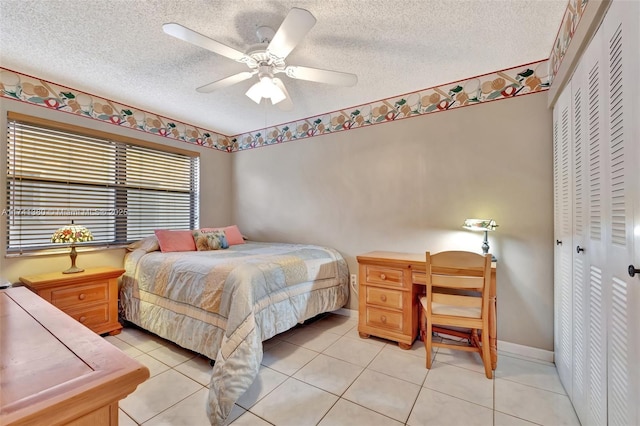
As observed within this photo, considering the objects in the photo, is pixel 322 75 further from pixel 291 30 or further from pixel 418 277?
pixel 418 277

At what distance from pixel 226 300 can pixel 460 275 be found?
1621mm

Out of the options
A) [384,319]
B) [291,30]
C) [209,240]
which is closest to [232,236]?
[209,240]

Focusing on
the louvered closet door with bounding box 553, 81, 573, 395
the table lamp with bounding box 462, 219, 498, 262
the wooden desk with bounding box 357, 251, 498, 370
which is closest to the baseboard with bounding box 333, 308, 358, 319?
the wooden desk with bounding box 357, 251, 498, 370

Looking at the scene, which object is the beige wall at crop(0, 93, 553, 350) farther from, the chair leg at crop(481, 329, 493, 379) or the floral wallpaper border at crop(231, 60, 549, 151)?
the chair leg at crop(481, 329, 493, 379)

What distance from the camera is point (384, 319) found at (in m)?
2.44

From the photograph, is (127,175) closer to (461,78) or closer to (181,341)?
(181,341)

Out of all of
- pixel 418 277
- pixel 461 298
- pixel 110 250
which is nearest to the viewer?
pixel 461 298

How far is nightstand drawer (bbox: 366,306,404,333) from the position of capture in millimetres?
2371

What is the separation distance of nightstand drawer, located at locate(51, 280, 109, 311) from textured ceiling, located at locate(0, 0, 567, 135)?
181cm

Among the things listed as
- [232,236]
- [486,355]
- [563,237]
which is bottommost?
[486,355]

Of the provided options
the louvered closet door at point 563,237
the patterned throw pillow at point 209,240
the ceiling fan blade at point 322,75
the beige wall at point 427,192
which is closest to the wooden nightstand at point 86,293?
the beige wall at point 427,192

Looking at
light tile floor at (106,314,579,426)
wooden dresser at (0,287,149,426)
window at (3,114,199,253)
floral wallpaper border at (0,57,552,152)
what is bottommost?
light tile floor at (106,314,579,426)

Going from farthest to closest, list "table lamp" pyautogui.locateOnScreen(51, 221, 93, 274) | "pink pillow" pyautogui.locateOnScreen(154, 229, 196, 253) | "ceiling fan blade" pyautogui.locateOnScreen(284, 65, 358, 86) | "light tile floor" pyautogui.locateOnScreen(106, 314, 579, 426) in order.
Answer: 1. "pink pillow" pyautogui.locateOnScreen(154, 229, 196, 253)
2. "table lamp" pyautogui.locateOnScreen(51, 221, 93, 274)
3. "ceiling fan blade" pyautogui.locateOnScreen(284, 65, 358, 86)
4. "light tile floor" pyautogui.locateOnScreen(106, 314, 579, 426)

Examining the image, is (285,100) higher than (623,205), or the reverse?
(285,100)
